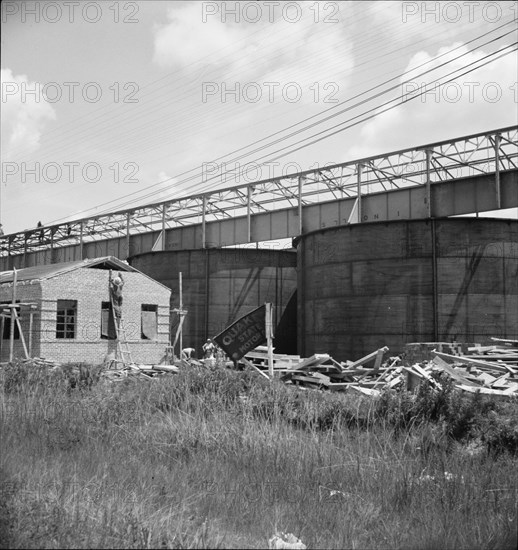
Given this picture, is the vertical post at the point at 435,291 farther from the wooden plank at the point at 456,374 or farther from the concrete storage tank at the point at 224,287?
the concrete storage tank at the point at 224,287

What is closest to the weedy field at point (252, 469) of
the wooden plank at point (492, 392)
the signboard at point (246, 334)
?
the signboard at point (246, 334)

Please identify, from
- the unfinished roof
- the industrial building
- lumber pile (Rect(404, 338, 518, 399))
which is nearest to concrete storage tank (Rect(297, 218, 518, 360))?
lumber pile (Rect(404, 338, 518, 399))

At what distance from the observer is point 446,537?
6.32 meters

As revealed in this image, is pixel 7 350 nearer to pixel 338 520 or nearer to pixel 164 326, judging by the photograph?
pixel 164 326

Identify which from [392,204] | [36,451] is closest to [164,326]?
[392,204]

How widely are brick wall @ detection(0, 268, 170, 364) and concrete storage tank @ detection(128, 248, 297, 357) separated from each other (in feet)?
18.9

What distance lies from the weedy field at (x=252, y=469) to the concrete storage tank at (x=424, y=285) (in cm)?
1223

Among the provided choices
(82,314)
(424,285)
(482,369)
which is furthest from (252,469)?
(424,285)

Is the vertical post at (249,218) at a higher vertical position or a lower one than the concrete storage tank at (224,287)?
higher

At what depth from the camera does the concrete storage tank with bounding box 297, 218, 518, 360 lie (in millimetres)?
24156

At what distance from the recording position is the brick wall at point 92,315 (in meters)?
23.2

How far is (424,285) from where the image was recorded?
80.4 feet

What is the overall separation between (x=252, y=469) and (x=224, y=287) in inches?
975

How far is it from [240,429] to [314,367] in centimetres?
901
